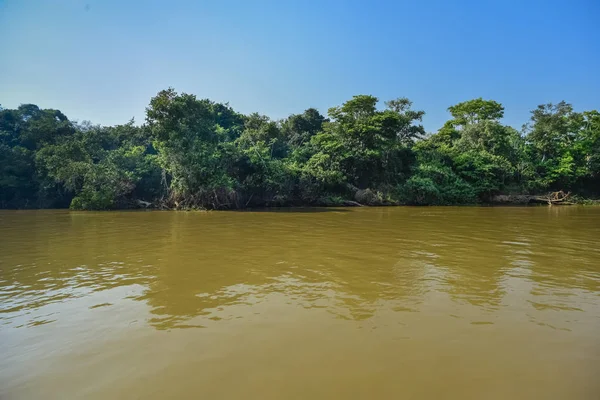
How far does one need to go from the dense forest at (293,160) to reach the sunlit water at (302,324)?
15.7 meters

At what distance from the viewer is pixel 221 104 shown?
4147 cm

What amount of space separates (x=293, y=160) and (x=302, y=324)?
991 inches

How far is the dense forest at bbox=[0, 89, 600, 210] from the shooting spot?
2208cm

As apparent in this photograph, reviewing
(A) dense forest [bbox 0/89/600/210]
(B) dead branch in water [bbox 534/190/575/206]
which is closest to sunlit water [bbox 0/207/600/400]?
(A) dense forest [bbox 0/89/600/210]

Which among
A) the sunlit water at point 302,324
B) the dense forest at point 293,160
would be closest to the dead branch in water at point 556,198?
the dense forest at point 293,160

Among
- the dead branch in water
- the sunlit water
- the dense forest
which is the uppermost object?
the dense forest

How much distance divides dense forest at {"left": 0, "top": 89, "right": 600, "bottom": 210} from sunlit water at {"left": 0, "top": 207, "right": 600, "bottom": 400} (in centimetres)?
1574

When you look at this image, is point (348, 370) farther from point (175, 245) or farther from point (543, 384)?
point (175, 245)

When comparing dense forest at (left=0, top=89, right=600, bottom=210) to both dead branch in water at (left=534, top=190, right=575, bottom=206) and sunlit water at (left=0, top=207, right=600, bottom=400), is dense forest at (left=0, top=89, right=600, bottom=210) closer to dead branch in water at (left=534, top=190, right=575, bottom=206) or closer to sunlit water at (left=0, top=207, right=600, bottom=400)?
dead branch in water at (left=534, top=190, right=575, bottom=206)

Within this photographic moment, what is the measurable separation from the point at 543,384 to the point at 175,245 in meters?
7.61

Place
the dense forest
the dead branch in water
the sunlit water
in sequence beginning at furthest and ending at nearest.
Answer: the dead branch in water, the dense forest, the sunlit water

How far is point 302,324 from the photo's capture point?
3.66 meters

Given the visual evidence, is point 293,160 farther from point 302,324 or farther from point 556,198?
point 302,324

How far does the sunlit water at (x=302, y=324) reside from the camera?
256cm
